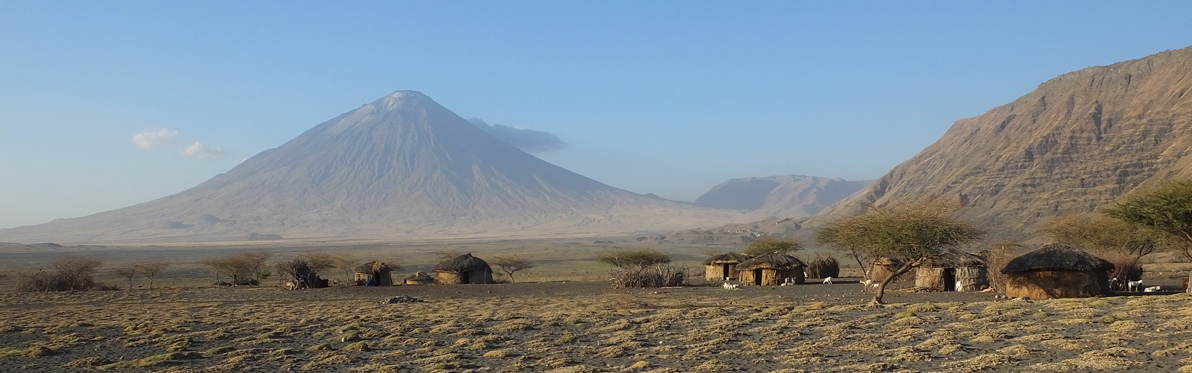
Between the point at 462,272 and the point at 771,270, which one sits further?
the point at 462,272

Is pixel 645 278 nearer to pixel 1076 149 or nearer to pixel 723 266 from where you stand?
pixel 723 266

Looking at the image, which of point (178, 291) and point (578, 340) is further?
point (178, 291)

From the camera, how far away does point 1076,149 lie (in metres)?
88.9

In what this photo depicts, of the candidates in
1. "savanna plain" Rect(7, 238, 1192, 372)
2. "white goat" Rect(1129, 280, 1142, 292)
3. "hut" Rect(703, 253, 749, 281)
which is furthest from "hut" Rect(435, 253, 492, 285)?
"white goat" Rect(1129, 280, 1142, 292)

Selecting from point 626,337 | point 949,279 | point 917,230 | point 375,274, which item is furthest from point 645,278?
point 626,337

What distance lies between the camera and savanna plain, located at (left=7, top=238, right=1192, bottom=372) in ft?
41.9

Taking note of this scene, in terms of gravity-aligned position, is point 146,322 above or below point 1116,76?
below

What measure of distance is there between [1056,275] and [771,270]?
13.2 m

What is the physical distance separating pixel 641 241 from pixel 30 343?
13876cm

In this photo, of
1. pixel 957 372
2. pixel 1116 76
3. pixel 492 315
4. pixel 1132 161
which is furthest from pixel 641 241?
pixel 957 372

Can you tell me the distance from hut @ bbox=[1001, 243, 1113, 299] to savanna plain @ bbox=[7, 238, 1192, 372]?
1.03 meters

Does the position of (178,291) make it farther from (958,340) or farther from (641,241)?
(641,241)

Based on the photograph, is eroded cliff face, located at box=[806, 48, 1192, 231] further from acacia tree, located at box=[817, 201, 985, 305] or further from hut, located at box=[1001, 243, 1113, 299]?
hut, located at box=[1001, 243, 1113, 299]

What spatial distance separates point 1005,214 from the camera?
3273 inches
